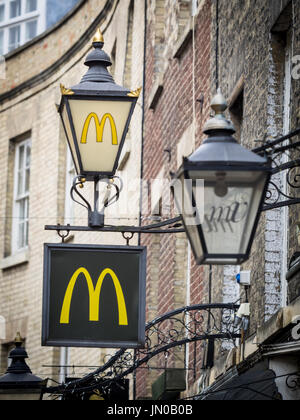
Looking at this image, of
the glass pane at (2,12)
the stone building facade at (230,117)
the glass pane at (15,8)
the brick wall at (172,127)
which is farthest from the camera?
the glass pane at (2,12)

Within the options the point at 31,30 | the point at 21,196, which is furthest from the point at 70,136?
the point at 31,30

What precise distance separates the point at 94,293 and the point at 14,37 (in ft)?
61.0

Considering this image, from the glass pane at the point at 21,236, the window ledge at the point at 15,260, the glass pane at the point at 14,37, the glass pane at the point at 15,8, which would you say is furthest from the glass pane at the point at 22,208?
the glass pane at the point at 15,8

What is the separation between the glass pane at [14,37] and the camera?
25.9 meters

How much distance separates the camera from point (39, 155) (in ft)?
74.4

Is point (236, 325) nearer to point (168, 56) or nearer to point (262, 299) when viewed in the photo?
point (262, 299)

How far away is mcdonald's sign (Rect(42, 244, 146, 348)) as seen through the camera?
313 inches

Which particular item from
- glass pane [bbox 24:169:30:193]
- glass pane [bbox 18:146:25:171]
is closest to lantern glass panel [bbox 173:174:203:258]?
glass pane [bbox 24:169:30:193]

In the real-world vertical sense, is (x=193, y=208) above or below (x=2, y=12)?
below

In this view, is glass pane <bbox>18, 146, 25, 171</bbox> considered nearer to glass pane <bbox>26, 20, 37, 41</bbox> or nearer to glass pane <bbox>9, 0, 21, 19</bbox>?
glass pane <bbox>26, 20, 37, 41</bbox>

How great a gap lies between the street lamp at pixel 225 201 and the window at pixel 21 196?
1674 cm

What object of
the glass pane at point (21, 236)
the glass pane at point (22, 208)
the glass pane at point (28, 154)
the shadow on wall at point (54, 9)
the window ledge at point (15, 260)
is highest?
the shadow on wall at point (54, 9)

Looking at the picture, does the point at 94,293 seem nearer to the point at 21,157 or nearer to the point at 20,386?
the point at 20,386

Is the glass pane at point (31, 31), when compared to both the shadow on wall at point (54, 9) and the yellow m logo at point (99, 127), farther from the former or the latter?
the yellow m logo at point (99, 127)
